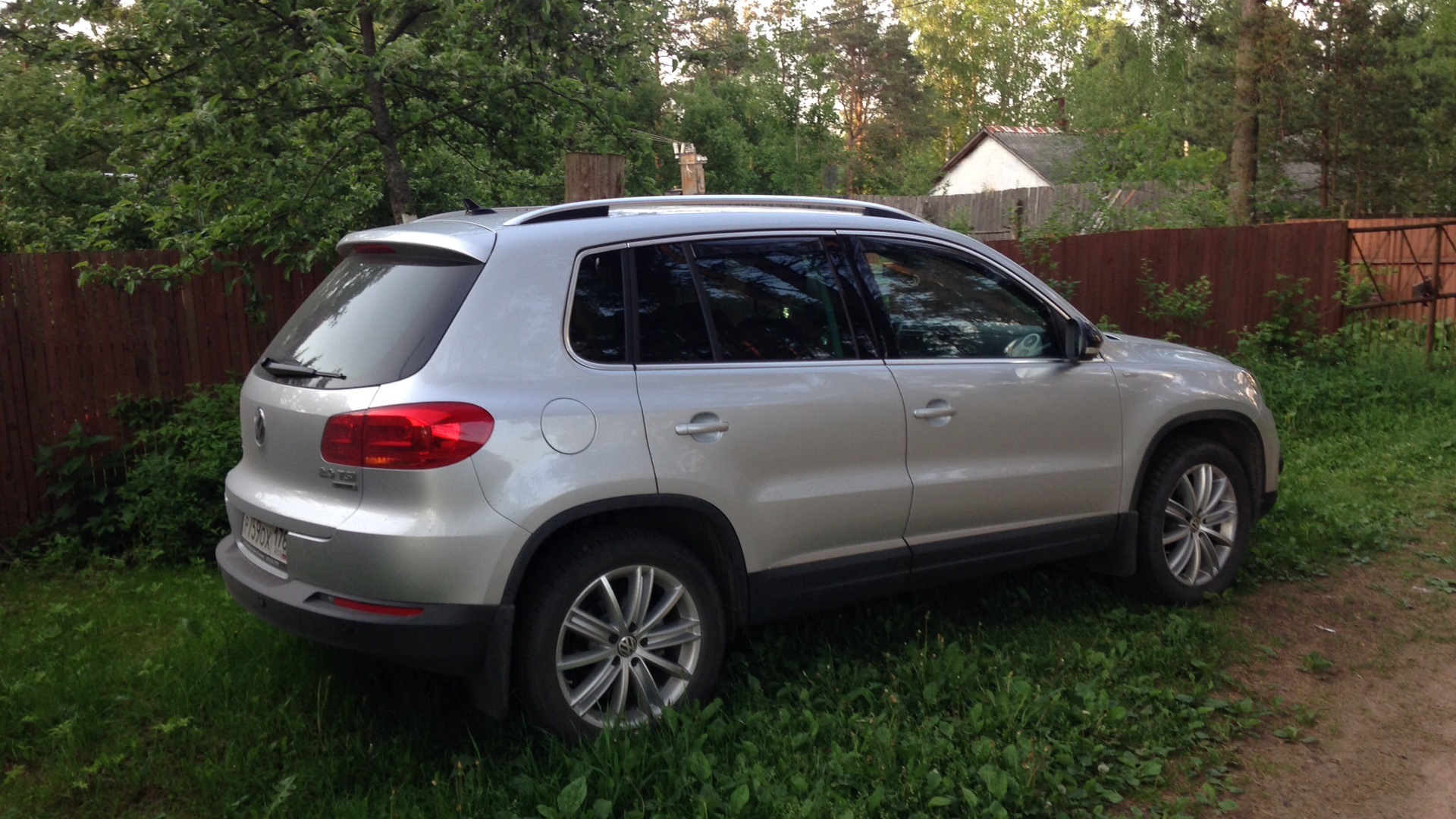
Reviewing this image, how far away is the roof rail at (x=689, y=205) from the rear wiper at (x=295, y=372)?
77cm

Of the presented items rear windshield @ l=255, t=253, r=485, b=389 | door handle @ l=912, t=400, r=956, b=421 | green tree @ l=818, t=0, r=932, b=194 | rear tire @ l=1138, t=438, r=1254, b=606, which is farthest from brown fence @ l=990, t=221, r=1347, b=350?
green tree @ l=818, t=0, r=932, b=194

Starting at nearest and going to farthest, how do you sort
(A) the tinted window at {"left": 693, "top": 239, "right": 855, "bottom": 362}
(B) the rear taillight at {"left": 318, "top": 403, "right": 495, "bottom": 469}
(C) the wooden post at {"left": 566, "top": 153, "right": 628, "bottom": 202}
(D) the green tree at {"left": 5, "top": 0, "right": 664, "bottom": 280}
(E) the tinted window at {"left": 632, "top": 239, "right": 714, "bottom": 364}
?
(B) the rear taillight at {"left": 318, "top": 403, "right": 495, "bottom": 469} < (E) the tinted window at {"left": 632, "top": 239, "right": 714, "bottom": 364} < (A) the tinted window at {"left": 693, "top": 239, "right": 855, "bottom": 362} < (C) the wooden post at {"left": 566, "top": 153, "right": 628, "bottom": 202} < (D) the green tree at {"left": 5, "top": 0, "right": 664, "bottom": 280}

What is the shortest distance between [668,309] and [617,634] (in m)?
1.11

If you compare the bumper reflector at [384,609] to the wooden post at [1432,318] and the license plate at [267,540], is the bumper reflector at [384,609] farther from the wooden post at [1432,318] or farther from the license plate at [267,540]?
the wooden post at [1432,318]

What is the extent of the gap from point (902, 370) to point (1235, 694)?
5.73 feet

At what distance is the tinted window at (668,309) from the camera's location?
3.94 meters

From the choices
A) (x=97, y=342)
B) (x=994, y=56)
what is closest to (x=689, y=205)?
(x=97, y=342)

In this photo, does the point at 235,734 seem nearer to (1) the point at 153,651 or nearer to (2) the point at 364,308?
(1) the point at 153,651

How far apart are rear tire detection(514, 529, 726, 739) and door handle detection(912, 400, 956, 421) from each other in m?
1.05

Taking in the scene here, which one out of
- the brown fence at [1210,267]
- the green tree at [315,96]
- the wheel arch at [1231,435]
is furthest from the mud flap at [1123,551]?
the brown fence at [1210,267]

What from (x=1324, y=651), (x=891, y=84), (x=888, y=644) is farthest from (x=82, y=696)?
(x=891, y=84)

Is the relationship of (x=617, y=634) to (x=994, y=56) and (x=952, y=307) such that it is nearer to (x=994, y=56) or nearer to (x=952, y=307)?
(x=952, y=307)

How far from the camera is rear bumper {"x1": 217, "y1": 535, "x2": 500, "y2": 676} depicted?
11.2ft

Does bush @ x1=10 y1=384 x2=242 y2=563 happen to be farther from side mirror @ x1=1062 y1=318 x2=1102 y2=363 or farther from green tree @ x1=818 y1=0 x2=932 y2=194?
green tree @ x1=818 y1=0 x2=932 y2=194
